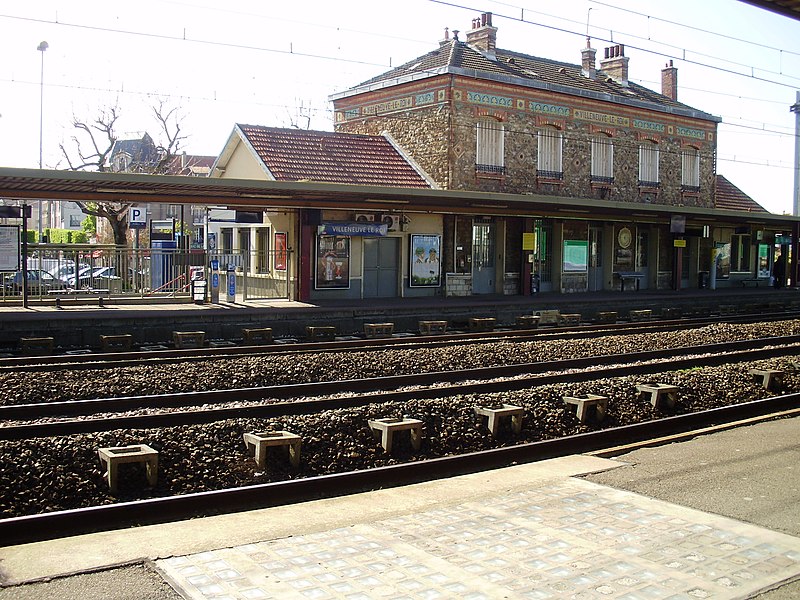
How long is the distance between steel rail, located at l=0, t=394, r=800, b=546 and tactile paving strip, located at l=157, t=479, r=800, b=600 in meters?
1.02

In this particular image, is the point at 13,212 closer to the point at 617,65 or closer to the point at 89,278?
the point at 89,278

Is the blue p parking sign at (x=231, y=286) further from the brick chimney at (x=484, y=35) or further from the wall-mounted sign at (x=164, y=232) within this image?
the brick chimney at (x=484, y=35)

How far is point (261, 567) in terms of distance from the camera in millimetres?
5492

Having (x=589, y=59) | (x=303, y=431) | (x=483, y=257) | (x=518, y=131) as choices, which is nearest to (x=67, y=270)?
(x=483, y=257)

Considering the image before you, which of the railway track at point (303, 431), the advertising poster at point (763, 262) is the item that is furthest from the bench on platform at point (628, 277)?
the railway track at point (303, 431)

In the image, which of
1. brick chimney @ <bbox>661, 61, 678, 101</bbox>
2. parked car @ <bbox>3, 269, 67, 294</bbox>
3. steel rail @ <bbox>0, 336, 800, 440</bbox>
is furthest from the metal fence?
brick chimney @ <bbox>661, 61, 678, 101</bbox>

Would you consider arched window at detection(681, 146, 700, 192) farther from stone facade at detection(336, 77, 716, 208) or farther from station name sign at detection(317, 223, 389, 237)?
station name sign at detection(317, 223, 389, 237)

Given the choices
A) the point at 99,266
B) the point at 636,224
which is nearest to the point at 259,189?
the point at 99,266

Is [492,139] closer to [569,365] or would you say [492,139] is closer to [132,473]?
[569,365]

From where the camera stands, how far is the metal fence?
21.4 m

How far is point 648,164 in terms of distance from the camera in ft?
116

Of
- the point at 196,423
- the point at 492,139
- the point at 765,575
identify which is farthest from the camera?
the point at 492,139

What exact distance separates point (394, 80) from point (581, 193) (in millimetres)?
8414

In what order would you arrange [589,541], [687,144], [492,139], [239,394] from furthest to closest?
[687,144] < [492,139] < [239,394] < [589,541]
